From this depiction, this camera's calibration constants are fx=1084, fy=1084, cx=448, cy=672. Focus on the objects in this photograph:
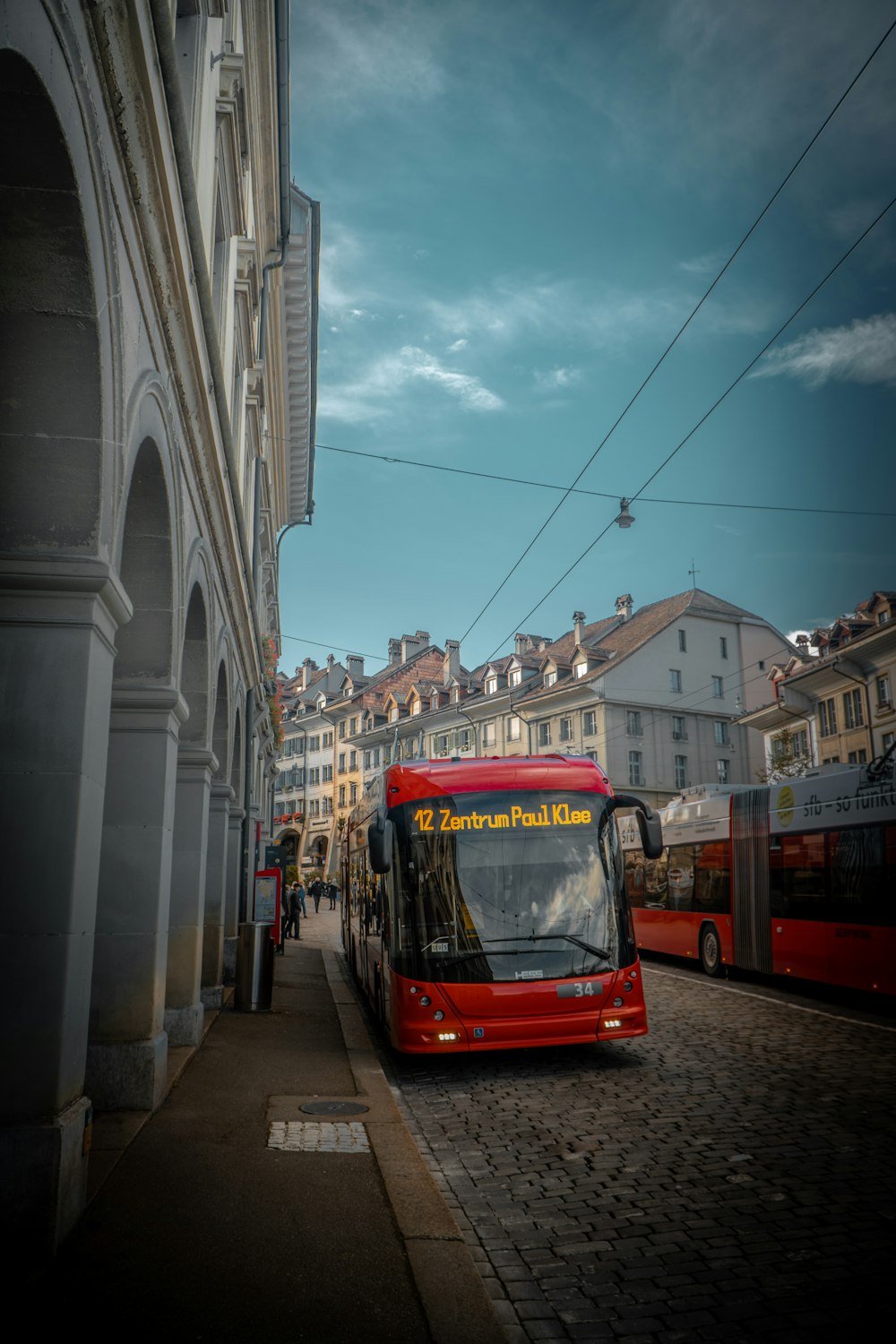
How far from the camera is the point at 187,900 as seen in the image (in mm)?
11062

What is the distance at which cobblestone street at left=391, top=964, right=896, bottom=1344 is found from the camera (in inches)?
180

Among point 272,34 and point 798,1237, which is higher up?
point 272,34

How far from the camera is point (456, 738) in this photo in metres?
68.4

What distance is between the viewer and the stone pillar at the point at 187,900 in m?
10.9

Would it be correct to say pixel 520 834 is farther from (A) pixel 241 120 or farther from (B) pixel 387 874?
(A) pixel 241 120

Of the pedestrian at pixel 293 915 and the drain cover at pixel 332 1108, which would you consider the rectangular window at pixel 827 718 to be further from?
the drain cover at pixel 332 1108

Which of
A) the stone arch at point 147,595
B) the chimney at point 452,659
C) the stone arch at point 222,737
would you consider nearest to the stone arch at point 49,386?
the stone arch at point 147,595

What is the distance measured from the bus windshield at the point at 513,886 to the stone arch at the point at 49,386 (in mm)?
5910

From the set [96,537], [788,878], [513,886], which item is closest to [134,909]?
[96,537]

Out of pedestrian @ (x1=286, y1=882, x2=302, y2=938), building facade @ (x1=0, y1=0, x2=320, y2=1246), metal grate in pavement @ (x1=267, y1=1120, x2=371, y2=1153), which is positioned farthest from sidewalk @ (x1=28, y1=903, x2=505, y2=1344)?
pedestrian @ (x1=286, y1=882, x2=302, y2=938)

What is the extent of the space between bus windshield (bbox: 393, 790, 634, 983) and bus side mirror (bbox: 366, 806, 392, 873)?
163 millimetres

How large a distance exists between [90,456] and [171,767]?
361 cm

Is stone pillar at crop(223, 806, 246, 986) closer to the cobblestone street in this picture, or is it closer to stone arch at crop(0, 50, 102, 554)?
the cobblestone street

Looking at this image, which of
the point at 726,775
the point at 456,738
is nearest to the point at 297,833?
the point at 456,738
